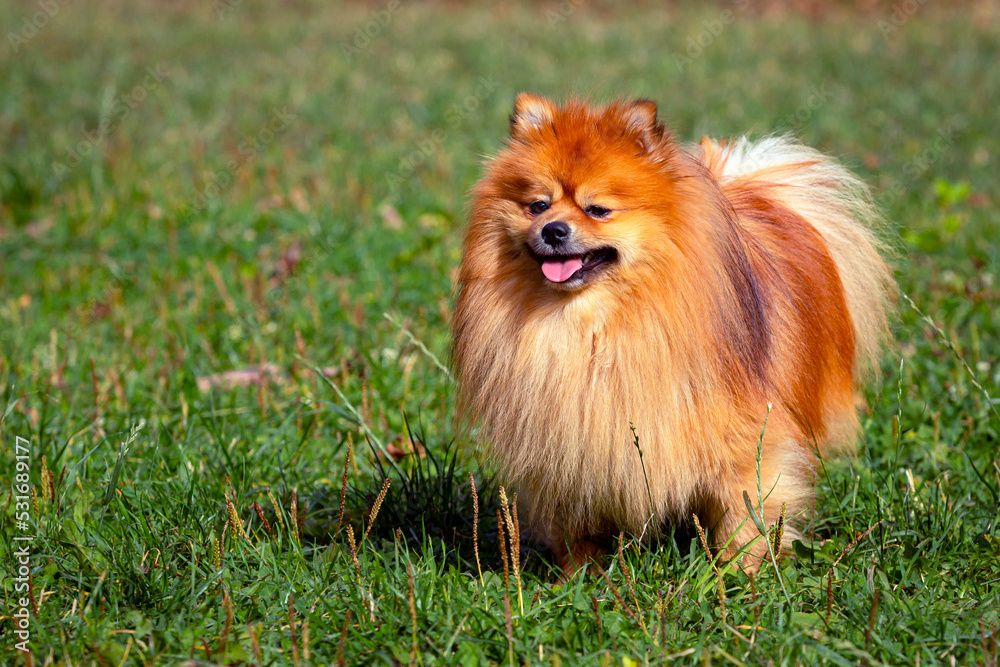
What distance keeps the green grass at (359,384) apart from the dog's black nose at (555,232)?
2.58 ft

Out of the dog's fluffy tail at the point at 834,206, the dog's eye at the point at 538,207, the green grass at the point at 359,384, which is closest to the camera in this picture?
the green grass at the point at 359,384

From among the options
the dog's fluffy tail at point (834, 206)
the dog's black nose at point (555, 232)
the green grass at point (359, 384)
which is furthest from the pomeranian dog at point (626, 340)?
the dog's fluffy tail at point (834, 206)

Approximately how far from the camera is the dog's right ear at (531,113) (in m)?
2.68

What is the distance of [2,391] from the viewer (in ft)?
13.5

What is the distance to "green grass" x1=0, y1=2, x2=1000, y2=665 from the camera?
2.48 metres

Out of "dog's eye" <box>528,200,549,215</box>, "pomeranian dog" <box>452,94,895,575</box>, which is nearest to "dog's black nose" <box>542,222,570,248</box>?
"pomeranian dog" <box>452,94,895,575</box>

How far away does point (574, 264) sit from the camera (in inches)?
100

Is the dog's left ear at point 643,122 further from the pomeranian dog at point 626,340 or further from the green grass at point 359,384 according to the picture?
the green grass at point 359,384

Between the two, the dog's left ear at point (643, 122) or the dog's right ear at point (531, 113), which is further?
the dog's right ear at point (531, 113)

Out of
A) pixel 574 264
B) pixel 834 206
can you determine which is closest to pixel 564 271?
pixel 574 264

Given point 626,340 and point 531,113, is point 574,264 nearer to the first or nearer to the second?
point 626,340

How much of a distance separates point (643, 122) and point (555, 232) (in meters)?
0.43

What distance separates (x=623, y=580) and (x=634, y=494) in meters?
0.31

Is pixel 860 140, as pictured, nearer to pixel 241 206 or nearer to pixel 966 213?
pixel 966 213
